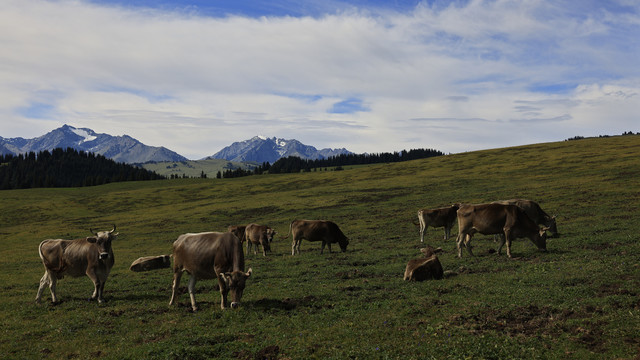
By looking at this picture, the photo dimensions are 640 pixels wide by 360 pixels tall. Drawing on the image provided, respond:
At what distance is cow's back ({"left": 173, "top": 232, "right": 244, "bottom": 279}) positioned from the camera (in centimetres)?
1482

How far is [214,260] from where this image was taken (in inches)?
590

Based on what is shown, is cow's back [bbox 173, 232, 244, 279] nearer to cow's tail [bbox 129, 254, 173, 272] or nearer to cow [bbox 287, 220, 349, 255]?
cow's tail [bbox 129, 254, 173, 272]

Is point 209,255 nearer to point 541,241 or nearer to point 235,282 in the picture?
point 235,282

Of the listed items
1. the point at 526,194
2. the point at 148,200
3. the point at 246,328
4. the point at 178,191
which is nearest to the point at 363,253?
the point at 246,328

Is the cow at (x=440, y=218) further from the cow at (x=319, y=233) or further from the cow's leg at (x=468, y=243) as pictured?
the cow's leg at (x=468, y=243)

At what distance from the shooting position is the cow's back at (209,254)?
14820 mm

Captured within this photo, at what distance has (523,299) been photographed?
13766 mm

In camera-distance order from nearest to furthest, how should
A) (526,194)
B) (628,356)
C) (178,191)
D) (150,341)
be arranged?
(628,356), (150,341), (526,194), (178,191)

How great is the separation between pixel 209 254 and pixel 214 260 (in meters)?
0.31

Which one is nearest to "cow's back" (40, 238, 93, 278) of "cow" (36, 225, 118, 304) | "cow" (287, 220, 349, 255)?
"cow" (36, 225, 118, 304)

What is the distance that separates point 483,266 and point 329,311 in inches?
383

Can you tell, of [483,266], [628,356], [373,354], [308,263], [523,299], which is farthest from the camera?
[308,263]

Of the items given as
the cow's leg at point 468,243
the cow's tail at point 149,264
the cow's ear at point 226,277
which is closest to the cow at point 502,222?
the cow's leg at point 468,243

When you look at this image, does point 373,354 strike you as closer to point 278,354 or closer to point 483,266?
point 278,354
